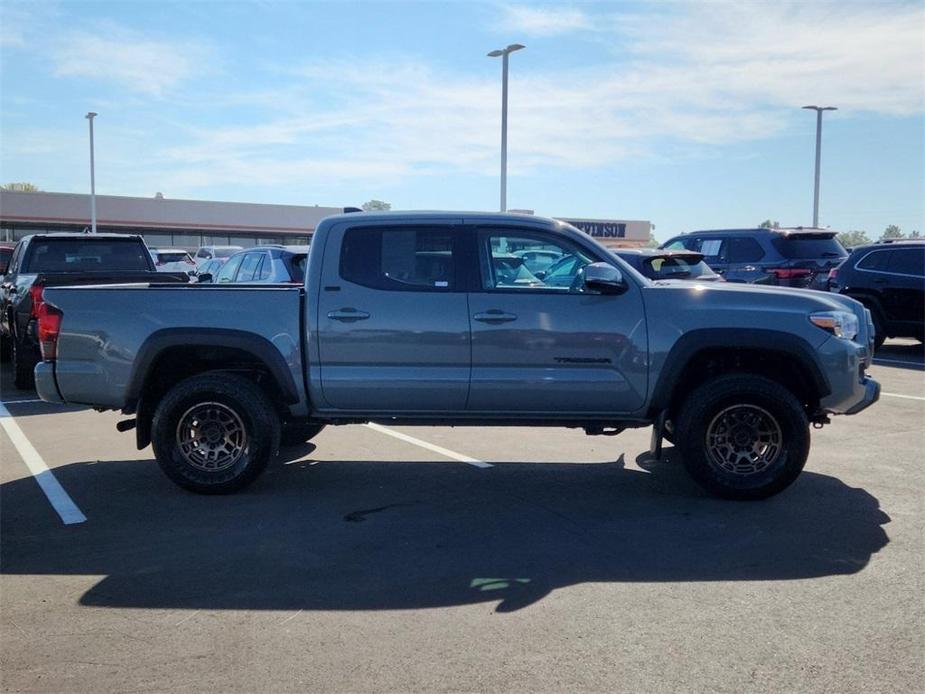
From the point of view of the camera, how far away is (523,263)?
668 cm

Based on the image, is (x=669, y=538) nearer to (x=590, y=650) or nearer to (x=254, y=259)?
(x=590, y=650)

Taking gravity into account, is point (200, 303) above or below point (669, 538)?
above

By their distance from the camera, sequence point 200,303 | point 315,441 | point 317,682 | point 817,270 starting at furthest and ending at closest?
point 817,270, point 315,441, point 200,303, point 317,682

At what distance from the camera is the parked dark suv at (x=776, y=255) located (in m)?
16.9

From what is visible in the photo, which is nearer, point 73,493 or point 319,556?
point 319,556

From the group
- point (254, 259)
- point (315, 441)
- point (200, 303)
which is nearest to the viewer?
point (200, 303)

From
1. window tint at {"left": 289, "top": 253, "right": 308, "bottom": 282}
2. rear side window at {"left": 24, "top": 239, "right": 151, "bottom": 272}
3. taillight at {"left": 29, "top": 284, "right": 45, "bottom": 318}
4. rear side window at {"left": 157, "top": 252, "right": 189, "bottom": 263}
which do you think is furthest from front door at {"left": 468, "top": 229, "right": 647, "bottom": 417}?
rear side window at {"left": 157, "top": 252, "right": 189, "bottom": 263}

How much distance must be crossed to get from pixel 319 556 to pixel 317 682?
5.13ft

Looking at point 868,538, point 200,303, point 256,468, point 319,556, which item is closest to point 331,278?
point 200,303

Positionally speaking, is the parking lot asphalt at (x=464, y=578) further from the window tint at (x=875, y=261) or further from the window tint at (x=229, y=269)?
the window tint at (x=875, y=261)

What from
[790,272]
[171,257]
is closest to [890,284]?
[790,272]

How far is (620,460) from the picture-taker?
7742 millimetres

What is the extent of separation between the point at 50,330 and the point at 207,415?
130 centimetres

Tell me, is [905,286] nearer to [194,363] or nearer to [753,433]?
[753,433]
